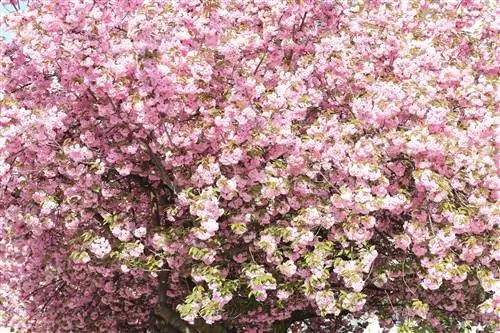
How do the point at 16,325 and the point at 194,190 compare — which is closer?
the point at 194,190

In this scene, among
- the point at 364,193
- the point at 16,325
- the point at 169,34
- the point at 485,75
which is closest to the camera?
the point at 364,193

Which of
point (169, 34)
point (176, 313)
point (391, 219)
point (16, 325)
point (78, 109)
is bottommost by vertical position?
point (16, 325)

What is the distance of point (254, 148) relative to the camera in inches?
404

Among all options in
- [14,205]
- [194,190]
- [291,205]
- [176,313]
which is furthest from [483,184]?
[14,205]

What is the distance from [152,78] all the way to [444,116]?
14.6ft

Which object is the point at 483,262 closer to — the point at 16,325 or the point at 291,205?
the point at 291,205

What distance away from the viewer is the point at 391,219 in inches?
470

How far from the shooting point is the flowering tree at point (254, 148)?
33.7 feet

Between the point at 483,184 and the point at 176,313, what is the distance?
650 centimetres

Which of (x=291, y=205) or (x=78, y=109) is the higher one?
(x=78, y=109)

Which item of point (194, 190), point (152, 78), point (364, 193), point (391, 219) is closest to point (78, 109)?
point (152, 78)

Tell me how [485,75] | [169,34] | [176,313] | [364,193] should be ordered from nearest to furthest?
[364,193] < [169,34] < [485,75] < [176,313]

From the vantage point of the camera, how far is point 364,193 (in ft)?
33.0

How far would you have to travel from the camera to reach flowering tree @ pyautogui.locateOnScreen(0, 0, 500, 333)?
10.3 meters
